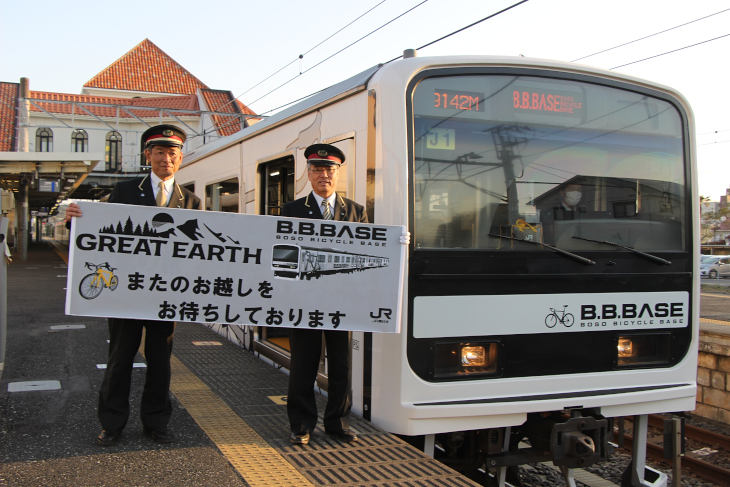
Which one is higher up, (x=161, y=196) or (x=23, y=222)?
(x=23, y=222)

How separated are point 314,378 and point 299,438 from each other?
1.17 feet

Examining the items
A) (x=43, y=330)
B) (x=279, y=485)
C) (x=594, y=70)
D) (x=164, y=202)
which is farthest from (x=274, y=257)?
(x=43, y=330)

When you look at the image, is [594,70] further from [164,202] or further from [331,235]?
[164,202]

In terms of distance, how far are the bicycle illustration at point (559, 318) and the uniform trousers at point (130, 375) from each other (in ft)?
7.39

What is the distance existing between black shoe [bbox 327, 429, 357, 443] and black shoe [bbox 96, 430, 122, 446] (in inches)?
47.2

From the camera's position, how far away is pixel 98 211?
3422mm

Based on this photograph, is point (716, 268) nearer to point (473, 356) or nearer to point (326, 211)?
point (473, 356)

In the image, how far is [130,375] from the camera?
358 centimetres

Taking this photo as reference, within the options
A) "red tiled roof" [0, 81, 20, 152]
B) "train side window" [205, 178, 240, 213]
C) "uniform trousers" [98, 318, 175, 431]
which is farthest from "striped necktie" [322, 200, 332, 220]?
"red tiled roof" [0, 81, 20, 152]

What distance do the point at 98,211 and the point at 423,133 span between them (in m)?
1.85

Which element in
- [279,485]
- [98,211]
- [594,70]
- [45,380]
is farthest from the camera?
[45,380]

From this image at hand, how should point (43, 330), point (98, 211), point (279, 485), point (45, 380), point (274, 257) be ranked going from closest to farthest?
1. point (279, 485)
2. point (98, 211)
3. point (274, 257)
4. point (45, 380)
5. point (43, 330)

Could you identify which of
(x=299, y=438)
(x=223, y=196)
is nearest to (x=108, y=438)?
(x=299, y=438)

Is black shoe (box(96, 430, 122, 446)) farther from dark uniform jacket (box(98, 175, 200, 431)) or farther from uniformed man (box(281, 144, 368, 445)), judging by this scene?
uniformed man (box(281, 144, 368, 445))
